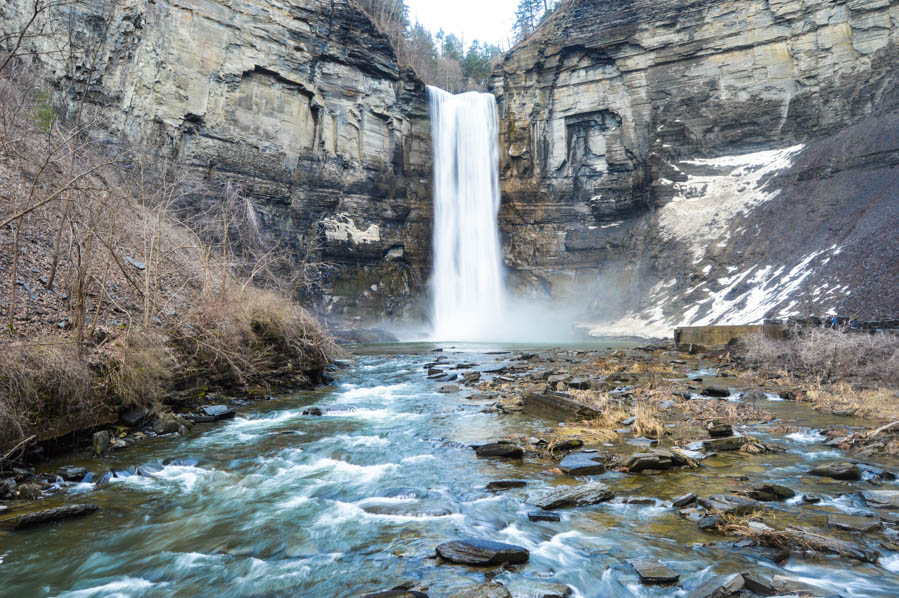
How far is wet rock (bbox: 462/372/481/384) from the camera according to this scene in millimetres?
13598

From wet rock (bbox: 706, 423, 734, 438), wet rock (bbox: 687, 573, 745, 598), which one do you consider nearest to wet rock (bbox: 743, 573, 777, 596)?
wet rock (bbox: 687, 573, 745, 598)

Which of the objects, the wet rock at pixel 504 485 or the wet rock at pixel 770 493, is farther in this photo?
the wet rock at pixel 504 485

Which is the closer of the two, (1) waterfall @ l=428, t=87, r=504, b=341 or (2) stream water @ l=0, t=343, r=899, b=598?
(2) stream water @ l=0, t=343, r=899, b=598

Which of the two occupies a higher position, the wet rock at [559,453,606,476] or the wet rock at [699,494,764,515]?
the wet rock at [699,494,764,515]

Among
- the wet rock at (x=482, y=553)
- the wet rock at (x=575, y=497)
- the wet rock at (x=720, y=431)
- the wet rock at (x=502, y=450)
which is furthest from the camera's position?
the wet rock at (x=720, y=431)

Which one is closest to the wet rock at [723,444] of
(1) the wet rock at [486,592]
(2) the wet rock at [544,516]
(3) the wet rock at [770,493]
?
(3) the wet rock at [770,493]

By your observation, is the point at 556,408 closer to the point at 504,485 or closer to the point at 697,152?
the point at 504,485

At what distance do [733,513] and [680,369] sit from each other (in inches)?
436

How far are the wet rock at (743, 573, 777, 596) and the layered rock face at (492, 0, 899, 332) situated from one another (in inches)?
839

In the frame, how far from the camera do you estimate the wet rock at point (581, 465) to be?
19.8 ft

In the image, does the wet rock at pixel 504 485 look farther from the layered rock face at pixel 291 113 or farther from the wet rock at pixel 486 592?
the layered rock face at pixel 291 113

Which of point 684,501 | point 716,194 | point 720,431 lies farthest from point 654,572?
point 716,194

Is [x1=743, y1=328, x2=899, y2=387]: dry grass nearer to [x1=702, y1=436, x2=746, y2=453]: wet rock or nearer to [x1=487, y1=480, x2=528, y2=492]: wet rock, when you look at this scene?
[x1=702, y1=436, x2=746, y2=453]: wet rock

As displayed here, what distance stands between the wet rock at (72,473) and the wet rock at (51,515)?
3.35 feet
